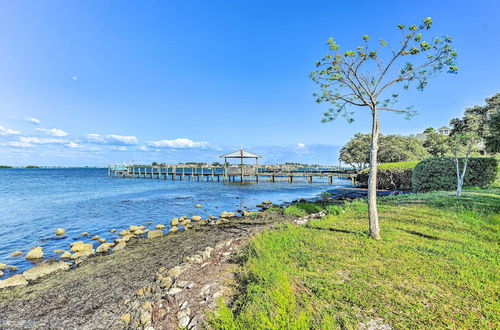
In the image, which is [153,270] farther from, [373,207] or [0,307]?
[373,207]

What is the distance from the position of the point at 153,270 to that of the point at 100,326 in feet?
7.23

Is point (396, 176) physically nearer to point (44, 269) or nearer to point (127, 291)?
point (127, 291)

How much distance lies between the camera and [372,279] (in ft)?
13.3

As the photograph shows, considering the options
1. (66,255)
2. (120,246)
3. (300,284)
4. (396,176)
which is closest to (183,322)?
(300,284)

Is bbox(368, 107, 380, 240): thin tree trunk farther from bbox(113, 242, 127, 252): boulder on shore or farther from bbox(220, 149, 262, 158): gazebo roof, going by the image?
bbox(220, 149, 262, 158): gazebo roof

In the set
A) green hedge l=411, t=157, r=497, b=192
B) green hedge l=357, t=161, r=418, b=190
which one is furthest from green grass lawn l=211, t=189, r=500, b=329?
green hedge l=357, t=161, r=418, b=190

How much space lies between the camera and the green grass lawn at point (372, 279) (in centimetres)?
313

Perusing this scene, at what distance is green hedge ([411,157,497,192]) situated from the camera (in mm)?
14812

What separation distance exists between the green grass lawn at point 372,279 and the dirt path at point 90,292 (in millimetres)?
2416

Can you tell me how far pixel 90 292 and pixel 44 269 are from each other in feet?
9.87

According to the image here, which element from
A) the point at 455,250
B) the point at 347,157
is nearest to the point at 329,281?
the point at 455,250

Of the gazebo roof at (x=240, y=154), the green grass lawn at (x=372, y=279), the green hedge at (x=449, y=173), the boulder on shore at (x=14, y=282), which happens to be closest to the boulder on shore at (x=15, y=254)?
the boulder on shore at (x=14, y=282)

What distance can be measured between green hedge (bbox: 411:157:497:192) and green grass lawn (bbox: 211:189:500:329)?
9932mm

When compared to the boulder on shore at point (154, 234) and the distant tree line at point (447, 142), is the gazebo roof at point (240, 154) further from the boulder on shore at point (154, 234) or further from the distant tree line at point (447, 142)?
the boulder on shore at point (154, 234)
